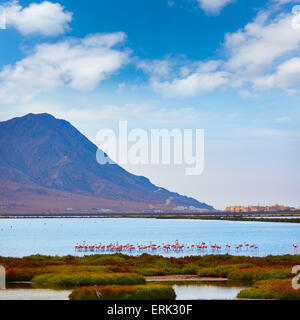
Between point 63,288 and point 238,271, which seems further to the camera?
point 238,271

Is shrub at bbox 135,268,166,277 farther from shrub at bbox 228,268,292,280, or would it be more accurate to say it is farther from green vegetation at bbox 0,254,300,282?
shrub at bbox 228,268,292,280

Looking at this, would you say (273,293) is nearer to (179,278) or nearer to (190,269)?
(179,278)

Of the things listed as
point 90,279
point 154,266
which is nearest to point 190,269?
point 154,266

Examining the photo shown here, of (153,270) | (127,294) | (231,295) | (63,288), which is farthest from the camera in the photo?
(153,270)

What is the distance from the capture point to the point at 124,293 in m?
29.8

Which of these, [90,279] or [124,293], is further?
[90,279]

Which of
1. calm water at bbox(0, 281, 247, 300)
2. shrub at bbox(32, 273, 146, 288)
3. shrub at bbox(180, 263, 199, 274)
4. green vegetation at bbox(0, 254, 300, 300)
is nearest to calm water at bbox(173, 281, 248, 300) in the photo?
calm water at bbox(0, 281, 247, 300)

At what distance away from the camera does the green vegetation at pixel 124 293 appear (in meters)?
29.2

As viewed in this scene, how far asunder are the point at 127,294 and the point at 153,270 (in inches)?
557

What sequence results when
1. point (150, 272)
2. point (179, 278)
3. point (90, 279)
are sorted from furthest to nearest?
point (150, 272) → point (179, 278) → point (90, 279)
